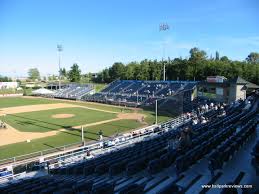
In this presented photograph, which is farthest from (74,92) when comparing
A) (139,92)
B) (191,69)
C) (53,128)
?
(53,128)

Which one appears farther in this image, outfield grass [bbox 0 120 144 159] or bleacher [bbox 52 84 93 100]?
bleacher [bbox 52 84 93 100]

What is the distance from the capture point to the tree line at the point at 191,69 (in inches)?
2562

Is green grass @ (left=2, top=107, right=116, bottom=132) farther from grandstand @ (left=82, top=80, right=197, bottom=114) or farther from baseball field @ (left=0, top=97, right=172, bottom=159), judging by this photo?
grandstand @ (left=82, top=80, right=197, bottom=114)

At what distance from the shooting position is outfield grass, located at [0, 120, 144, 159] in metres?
23.8

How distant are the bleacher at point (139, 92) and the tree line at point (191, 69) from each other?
24.2ft

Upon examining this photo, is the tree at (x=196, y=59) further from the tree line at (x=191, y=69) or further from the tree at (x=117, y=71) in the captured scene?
the tree at (x=117, y=71)

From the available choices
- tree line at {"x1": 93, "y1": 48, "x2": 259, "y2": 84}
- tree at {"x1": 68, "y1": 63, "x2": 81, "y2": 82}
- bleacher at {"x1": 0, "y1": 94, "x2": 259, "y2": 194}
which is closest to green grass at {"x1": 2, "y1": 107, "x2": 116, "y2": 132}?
bleacher at {"x1": 0, "y1": 94, "x2": 259, "y2": 194}

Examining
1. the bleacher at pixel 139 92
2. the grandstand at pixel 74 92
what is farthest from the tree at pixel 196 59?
the grandstand at pixel 74 92

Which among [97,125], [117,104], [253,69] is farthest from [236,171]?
[253,69]

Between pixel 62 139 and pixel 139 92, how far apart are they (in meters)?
35.2

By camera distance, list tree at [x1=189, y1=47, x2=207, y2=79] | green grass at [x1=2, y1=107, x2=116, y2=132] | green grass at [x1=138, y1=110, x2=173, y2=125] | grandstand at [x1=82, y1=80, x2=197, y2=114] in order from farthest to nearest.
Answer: tree at [x1=189, y1=47, x2=207, y2=79] < grandstand at [x1=82, y1=80, x2=197, y2=114] < green grass at [x1=138, y1=110, x2=173, y2=125] < green grass at [x1=2, y1=107, x2=116, y2=132]

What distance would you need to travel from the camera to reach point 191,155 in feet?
33.2

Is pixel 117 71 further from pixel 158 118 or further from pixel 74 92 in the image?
pixel 158 118

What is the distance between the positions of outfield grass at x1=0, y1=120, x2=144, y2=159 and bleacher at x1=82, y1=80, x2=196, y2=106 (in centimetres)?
1928
